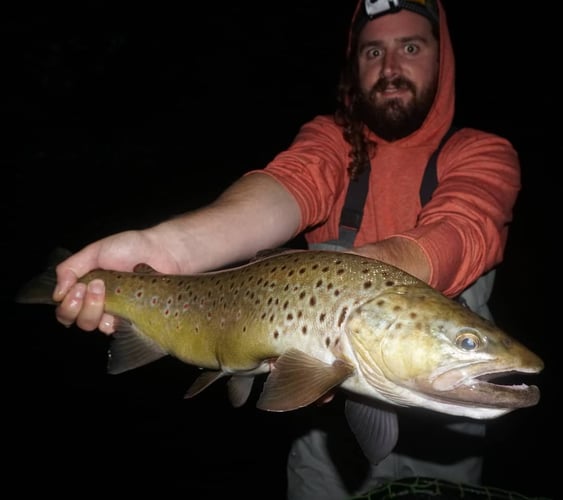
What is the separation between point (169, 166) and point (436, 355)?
2068 centimetres

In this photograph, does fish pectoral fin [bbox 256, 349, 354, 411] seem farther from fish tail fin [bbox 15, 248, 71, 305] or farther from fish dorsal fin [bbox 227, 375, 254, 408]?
fish tail fin [bbox 15, 248, 71, 305]

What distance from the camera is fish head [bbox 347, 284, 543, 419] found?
1498 millimetres

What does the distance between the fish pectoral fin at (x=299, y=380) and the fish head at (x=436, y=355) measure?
0.39 feet

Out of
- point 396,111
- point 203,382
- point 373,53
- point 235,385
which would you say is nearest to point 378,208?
point 396,111

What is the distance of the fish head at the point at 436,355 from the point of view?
1.50m

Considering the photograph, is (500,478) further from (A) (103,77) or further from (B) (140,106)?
(A) (103,77)

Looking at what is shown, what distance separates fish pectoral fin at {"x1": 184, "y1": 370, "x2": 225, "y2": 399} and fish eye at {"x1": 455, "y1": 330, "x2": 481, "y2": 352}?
1137 millimetres

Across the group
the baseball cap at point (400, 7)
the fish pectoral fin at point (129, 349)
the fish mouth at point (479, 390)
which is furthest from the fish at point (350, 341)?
the baseball cap at point (400, 7)

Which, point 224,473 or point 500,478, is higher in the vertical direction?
point 224,473

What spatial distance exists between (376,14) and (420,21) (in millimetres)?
343

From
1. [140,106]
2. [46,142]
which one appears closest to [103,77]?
[140,106]

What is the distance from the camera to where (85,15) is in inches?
906

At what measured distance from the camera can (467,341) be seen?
5.04 ft

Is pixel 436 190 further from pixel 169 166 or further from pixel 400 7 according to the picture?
pixel 169 166
